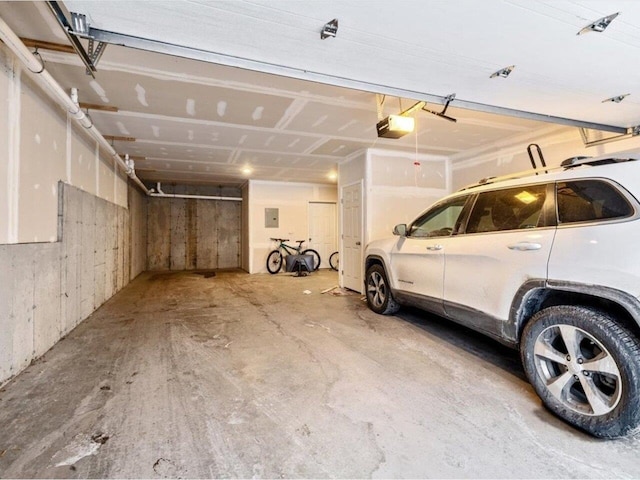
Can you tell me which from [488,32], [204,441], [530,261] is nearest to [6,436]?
[204,441]

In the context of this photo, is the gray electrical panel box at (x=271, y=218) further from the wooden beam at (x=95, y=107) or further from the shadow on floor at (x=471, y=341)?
the shadow on floor at (x=471, y=341)

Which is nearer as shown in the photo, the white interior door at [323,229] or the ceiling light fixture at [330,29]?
the ceiling light fixture at [330,29]

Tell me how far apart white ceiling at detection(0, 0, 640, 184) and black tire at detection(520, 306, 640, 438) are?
180 centimetres

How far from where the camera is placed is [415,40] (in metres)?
2.05

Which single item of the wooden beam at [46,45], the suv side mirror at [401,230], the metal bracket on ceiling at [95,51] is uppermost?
the wooden beam at [46,45]

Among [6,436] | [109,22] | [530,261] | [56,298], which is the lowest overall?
[6,436]

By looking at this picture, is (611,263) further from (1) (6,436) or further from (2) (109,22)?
(1) (6,436)

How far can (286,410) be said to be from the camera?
1.99 m

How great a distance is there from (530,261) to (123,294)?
20.6 ft

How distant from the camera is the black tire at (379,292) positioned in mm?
4090


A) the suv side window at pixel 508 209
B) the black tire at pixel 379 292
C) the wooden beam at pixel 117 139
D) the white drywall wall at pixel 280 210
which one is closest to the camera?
the suv side window at pixel 508 209

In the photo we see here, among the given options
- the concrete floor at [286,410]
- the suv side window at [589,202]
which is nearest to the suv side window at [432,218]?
the suv side window at [589,202]

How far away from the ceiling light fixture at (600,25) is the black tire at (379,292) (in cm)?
287

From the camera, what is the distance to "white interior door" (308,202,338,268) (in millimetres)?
9500
